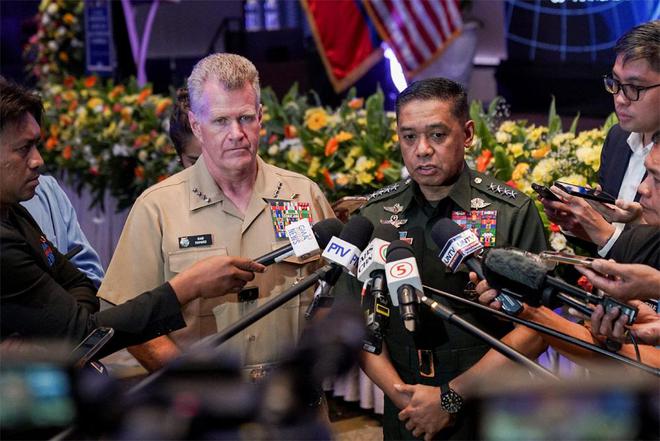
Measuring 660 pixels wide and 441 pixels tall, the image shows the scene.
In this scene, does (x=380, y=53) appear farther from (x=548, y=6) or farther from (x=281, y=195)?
(x=281, y=195)

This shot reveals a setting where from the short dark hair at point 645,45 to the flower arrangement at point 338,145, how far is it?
1392 mm

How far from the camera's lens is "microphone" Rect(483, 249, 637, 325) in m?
1.53

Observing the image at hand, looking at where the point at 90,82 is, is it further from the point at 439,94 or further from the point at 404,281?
the point at 404,281

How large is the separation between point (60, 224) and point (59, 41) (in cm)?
544

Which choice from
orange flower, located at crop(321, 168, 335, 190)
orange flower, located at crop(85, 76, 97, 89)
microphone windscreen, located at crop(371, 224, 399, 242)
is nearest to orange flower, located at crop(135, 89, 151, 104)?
orange flower, located at crop(85, 76, 97, 89)

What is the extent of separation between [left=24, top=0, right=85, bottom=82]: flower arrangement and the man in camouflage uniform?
6.14m

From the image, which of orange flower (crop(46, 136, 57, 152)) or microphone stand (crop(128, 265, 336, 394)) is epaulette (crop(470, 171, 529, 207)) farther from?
orange flower (crop(46, 136, 57, 152))

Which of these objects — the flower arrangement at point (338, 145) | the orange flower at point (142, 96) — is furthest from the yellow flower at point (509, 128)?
the orange flower at point (142, 96)

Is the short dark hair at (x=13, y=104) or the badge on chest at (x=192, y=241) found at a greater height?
the short dark hair at (x=13, y=104)

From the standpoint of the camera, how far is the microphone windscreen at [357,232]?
174 cm

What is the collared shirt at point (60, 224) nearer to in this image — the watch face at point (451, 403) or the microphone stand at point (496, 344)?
the watch face at point (451, 403)

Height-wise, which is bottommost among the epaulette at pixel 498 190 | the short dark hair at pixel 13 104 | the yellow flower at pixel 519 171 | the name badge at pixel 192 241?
the yellow flower at pixel 519 171

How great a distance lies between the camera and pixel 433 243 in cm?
234

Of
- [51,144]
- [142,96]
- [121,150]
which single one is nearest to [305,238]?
[121,150]
